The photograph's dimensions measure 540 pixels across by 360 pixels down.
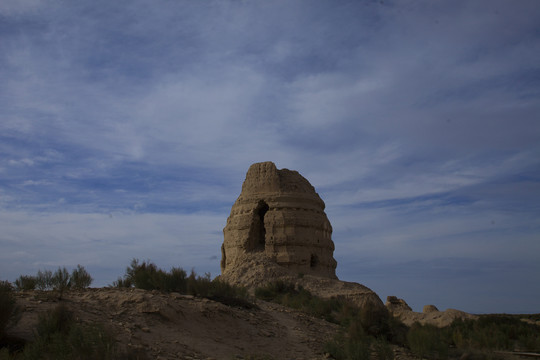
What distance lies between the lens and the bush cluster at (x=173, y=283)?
13.5 meters

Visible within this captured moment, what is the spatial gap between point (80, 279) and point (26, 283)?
1426 mm

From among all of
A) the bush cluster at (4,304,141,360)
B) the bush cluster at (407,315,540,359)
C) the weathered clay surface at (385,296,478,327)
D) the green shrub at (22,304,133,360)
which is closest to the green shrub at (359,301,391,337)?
the bush cluster at (407,315,540,359)

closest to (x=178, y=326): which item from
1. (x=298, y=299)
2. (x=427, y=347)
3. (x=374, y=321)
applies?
(x=427, y=347)

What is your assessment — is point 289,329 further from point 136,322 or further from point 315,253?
point 315,253

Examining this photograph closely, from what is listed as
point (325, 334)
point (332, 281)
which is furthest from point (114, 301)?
point (332, 281)

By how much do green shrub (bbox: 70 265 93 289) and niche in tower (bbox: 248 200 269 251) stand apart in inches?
505

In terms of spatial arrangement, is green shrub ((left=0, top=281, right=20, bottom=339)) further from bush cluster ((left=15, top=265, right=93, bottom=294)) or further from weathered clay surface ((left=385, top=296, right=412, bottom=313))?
weathered clay surface ((left=385, top=296, right=412, bottom=313))

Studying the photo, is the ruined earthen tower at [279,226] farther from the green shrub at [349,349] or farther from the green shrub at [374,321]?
the green shrub at [349,349]

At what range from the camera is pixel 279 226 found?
2475 centimetres

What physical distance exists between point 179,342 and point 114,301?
2.06 meters

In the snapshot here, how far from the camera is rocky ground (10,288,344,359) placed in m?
9.24

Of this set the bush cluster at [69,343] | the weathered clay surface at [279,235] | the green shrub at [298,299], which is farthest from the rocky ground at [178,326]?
the weathered clay surface at [279,235]

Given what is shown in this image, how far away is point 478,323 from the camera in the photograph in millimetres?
17969

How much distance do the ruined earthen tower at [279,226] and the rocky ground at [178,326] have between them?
11.1m
